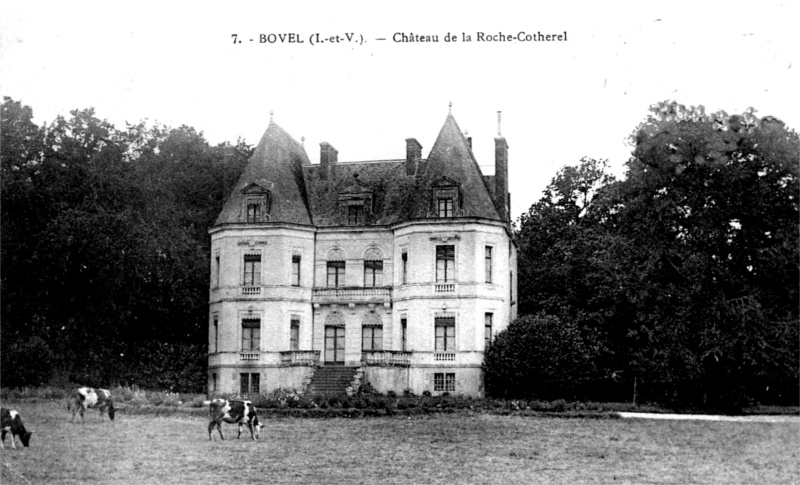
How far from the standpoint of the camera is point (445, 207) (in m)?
34.7

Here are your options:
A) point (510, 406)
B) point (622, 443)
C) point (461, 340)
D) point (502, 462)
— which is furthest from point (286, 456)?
point (461, 340)

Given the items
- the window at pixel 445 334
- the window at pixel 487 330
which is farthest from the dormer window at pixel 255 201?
the window at pixel 487 330

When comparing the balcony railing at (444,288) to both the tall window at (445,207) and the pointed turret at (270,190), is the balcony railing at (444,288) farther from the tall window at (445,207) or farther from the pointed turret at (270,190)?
the pointed turret at (270,190)

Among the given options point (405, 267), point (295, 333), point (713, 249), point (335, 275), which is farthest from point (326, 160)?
point (713, 249)

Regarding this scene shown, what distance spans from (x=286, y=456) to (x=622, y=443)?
24.2 feet

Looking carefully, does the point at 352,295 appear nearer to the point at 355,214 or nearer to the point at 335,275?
the point at 335,275

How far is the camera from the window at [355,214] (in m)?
36.6

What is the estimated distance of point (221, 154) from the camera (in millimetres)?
41812

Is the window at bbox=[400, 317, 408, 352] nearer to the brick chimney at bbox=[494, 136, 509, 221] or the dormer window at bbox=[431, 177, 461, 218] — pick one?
the dormer window at bbox=[431, 177, 461, 218]

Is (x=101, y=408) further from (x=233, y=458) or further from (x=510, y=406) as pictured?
(x=510, y=406)

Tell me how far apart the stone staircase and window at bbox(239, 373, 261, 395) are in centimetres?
242

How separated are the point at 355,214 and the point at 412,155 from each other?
340cm

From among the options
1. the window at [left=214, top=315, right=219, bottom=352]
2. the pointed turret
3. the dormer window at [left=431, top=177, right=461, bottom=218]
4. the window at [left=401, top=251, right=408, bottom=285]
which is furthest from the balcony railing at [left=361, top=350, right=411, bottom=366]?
the pointed turret

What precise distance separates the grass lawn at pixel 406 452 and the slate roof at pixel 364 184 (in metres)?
12.1
